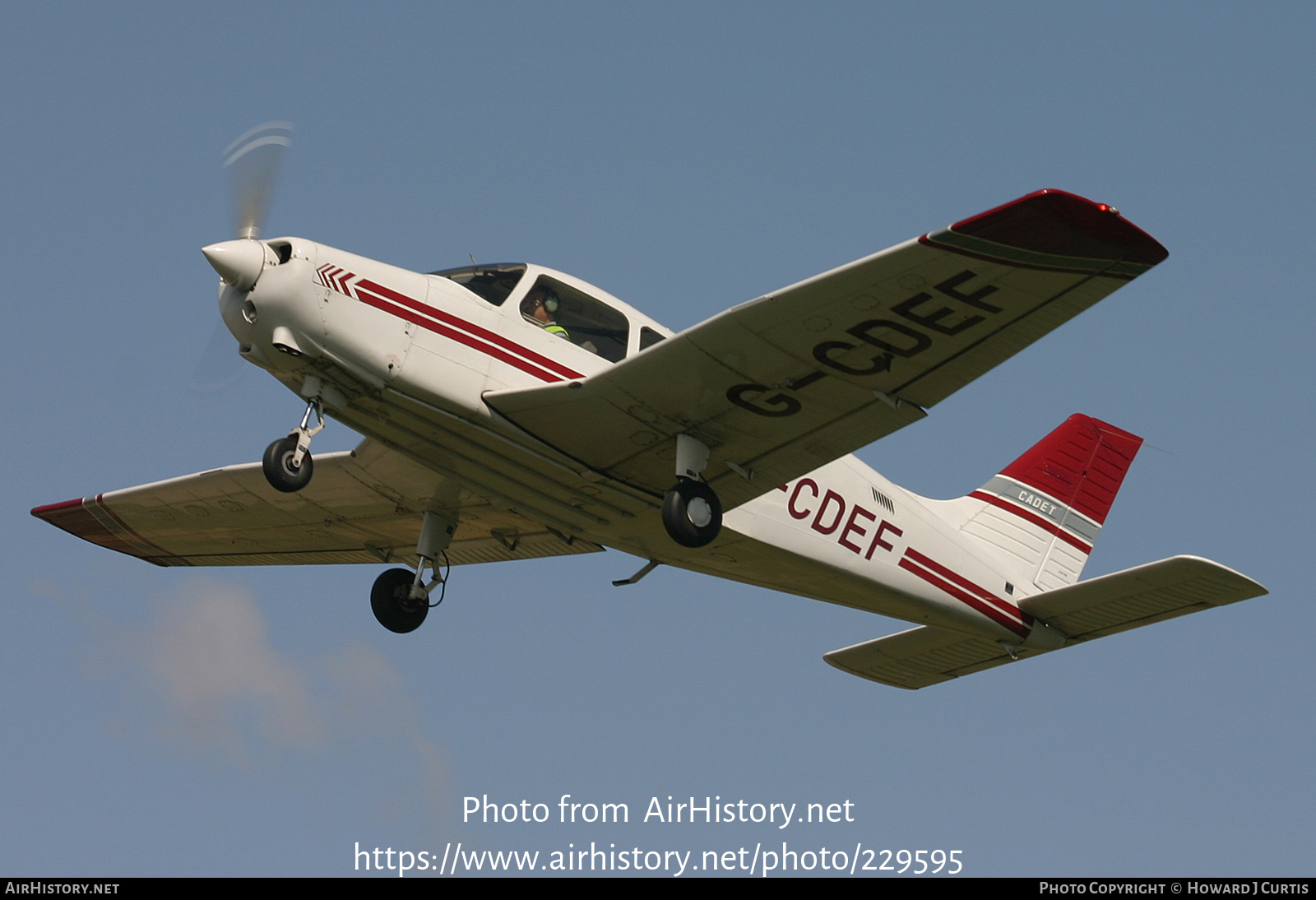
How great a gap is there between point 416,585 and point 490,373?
3.44 meters

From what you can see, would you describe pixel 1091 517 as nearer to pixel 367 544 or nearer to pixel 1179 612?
pixel 1179 612

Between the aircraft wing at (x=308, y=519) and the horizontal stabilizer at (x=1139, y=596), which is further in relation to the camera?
the aircraft wing at (x=308, y=519)

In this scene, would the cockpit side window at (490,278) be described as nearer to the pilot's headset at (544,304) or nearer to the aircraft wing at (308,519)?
the pilot's headset at (544,304)

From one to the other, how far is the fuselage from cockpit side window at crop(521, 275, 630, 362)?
0.01 metres

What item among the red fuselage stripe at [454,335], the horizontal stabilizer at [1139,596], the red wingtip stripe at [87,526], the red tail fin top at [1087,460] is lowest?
the red wingtip stripe at [87,526]

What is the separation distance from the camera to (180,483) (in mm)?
15930

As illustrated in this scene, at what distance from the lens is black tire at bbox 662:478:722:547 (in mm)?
12164

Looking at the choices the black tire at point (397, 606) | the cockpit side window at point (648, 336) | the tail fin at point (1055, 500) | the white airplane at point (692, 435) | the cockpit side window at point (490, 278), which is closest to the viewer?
the white airplane at point (692, 435)

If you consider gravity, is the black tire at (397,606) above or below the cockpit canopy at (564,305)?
below

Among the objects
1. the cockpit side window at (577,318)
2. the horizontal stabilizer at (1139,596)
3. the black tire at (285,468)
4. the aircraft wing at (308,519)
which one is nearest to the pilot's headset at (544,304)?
the cockpit side window at (577,318)

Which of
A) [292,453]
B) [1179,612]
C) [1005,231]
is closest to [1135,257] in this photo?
[1005,231]

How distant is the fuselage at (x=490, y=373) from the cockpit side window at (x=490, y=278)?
0.01 m

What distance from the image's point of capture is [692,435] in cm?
1241

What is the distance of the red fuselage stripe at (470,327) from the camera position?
12023 mm
